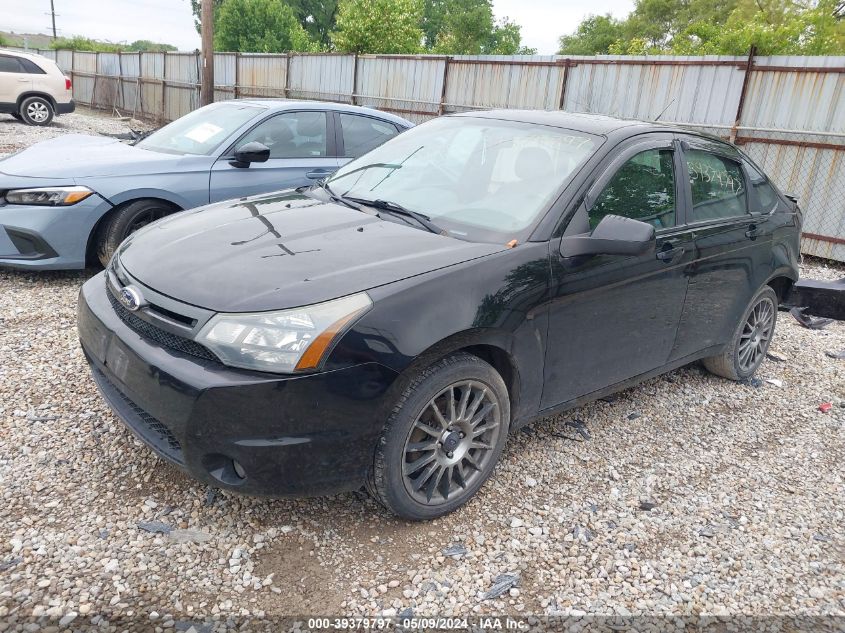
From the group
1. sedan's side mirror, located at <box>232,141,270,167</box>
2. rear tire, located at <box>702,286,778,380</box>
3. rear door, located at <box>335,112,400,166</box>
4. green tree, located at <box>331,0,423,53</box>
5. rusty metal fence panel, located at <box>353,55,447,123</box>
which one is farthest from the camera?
green tree, located at <box>331,0,423,53</box>

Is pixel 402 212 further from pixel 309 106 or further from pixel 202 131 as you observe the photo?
pixel 202 131

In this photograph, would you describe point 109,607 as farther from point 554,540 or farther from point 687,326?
point 687,326

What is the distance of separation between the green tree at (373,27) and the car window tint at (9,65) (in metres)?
8.52

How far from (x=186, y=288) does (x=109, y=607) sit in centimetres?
116

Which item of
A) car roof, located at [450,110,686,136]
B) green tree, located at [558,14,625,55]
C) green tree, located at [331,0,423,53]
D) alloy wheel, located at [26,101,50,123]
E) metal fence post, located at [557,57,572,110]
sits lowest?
alloy wheel, located at [26,101,50,123]

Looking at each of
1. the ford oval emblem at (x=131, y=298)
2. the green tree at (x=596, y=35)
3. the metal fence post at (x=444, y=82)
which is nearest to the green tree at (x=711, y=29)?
the green tree at (x=596, y=35)

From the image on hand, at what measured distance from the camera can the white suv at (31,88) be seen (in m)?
17.1

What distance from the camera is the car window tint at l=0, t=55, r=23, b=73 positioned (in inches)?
668

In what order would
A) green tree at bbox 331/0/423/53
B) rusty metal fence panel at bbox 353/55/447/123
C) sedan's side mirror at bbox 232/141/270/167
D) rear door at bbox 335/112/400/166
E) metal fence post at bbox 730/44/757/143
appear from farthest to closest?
green tree at bbox 331/0/423/53 → rusty metal fence panel at bbox 353/55/447/123 → metal fence post at bbox 730/44/757/143 → rear door at bbox 335/112/400/166 → sedan's side mirror at bbox 232/141/270/167

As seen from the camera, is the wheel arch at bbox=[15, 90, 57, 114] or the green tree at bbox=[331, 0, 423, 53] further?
the green tree at bbox=[331, 0, 423, 53]

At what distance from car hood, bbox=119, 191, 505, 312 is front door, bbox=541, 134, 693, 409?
20.6 inches

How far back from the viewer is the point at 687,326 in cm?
390

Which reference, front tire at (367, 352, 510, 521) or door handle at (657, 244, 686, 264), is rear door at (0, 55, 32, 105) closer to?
door handle at (657, 244, 686, 264)

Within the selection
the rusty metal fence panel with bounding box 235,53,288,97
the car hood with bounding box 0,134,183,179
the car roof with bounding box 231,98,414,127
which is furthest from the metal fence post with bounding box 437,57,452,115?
the car hood with bounding box 0,134,183,179
